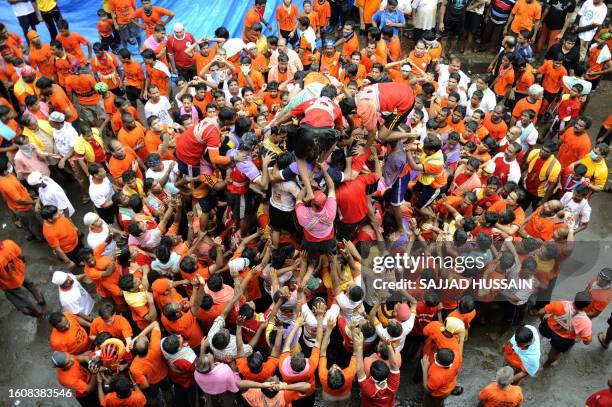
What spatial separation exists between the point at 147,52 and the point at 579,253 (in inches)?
271

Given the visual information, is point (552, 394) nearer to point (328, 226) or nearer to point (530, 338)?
point (530, 338)

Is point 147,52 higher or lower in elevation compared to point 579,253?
higher

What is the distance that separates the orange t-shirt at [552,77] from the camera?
332 inches

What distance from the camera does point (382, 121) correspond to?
5.28 meters

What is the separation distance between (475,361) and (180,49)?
6.93 metres

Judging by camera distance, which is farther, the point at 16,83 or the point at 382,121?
the point at 16,83

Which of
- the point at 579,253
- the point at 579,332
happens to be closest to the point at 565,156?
the point at 579,253

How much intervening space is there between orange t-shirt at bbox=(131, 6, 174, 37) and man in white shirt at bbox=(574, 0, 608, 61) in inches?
307

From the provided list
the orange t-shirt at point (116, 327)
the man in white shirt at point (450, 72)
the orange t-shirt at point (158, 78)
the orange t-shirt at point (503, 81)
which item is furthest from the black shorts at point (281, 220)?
the orange t-shirt at point (503, 81)

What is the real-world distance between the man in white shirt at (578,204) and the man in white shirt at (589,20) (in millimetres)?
4958

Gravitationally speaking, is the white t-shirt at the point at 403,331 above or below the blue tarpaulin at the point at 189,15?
below

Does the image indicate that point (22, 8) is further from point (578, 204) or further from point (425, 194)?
point (578, 204)

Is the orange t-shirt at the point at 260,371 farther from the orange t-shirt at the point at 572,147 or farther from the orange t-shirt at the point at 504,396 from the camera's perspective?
the orange t-shirt at the point at 572,147

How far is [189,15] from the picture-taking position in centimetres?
1109
